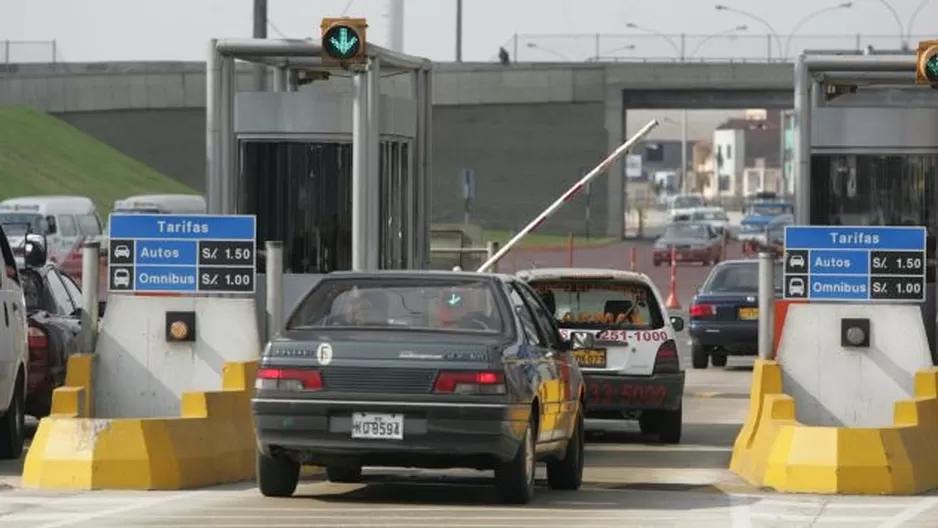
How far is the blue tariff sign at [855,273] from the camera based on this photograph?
721 inches

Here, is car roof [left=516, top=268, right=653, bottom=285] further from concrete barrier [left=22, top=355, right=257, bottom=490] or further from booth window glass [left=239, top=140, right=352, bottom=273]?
concrete barrier [left=22, top=355, right=257, bottom=490]

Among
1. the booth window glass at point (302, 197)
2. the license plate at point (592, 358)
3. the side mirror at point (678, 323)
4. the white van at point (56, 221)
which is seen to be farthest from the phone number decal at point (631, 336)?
the white van at point (56, 221)

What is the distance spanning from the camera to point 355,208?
1984cm

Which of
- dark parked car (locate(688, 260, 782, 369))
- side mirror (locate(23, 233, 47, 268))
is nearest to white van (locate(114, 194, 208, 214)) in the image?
dark parked car (locate(688, 260, 782, 369))

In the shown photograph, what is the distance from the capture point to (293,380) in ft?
47.9

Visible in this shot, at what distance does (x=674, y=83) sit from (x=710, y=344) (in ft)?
212

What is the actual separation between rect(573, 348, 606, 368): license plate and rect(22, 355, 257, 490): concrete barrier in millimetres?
4526

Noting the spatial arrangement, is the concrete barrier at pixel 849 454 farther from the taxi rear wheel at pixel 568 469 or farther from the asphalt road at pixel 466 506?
the taxi rear wheel at pixel 568 469

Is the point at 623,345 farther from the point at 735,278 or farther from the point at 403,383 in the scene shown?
the point at 735,278

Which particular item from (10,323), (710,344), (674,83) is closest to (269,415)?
(10,323)

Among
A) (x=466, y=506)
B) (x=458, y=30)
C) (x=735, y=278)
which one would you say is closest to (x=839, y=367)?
(x=466, y=506)

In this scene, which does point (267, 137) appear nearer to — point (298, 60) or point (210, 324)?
point (298, 60)

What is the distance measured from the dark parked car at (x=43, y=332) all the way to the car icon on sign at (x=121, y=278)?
8.43ft

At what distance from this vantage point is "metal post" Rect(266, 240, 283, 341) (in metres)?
17.4
